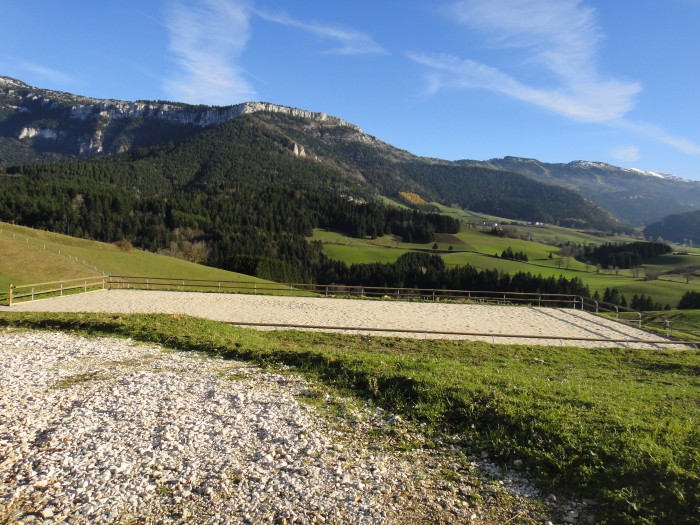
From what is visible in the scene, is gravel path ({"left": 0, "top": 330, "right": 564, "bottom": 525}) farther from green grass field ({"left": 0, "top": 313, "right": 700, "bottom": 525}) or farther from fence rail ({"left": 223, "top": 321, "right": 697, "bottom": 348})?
fence rail ({"left": 223, "top": 321, "right": 697, "bottom": 348})

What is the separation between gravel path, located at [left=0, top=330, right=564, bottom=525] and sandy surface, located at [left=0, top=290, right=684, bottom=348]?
16.9 metres

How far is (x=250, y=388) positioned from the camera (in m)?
12.4

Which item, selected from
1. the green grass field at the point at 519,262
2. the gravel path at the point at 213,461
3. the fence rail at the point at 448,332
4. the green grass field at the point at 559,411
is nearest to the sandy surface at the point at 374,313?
the fence rail at the point at 448,332

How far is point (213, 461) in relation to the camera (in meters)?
8.18

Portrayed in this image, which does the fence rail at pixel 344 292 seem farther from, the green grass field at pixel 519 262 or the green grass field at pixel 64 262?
the green grass field at pixel 519 262

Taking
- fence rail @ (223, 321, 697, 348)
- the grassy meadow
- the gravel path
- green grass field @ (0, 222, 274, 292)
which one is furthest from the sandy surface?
the grassy meadow

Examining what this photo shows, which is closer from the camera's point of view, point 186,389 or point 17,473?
point 17,473

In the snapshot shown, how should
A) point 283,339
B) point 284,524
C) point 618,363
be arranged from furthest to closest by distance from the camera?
point 283,339 < point 618,363 < point 284,524

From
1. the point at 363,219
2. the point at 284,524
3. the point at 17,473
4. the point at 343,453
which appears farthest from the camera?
the point at 363,219

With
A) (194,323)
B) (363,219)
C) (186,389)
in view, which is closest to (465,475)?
(186,389)

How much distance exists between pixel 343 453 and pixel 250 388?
15.2 feet

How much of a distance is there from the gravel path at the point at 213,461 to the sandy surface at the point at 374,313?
16.9 meters

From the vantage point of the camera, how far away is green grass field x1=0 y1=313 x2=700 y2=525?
720cm

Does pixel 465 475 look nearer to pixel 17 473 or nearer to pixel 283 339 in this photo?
pixel 17 473
